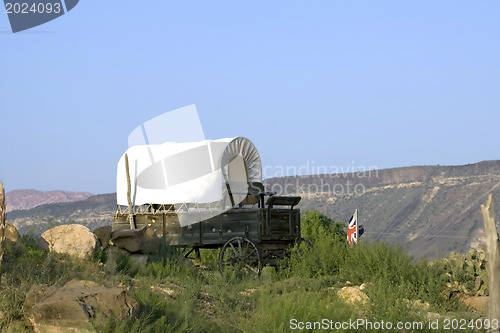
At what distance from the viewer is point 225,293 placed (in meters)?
10.8

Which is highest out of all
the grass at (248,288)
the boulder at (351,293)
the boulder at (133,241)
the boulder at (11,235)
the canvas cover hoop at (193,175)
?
the canvas cover hoop at (193,175)

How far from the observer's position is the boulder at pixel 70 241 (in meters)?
12.4

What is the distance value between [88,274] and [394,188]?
6510 cm

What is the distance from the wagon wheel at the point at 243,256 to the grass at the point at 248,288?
15.6 inches

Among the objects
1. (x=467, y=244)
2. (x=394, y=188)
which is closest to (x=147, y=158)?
(x=467, y=244)

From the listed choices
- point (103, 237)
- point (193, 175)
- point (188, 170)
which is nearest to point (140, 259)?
point (103, 237)

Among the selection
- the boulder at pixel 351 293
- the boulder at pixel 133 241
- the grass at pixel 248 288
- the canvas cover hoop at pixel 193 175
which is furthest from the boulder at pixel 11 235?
the boulder at pixel 351 293

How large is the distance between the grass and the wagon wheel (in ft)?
1.30

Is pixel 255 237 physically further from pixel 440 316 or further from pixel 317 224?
pixel 317 224

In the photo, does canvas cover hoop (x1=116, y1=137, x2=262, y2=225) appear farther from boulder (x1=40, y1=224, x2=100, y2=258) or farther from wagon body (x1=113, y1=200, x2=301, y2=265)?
boulder (x1=40, y1=224, x2=100, y2=258)

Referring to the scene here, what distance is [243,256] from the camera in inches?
582

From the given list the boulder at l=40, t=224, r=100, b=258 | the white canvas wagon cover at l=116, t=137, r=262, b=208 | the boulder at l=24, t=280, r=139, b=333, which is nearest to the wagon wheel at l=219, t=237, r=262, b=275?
the white canvas wagon cover at l=116, t=137, r=262, b=208

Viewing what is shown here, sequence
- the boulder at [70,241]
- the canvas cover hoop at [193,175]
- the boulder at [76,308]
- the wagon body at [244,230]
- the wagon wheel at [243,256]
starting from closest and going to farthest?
the boulder at [76,308]
the boulder at [70,241]
the wagon wheel at [243,256]
the wagon body at [244,230]
the canvas cover hoop at [193,175]

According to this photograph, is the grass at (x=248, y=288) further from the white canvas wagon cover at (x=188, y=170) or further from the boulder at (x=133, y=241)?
the white canvas wagon cover at (x=188, y=170)
